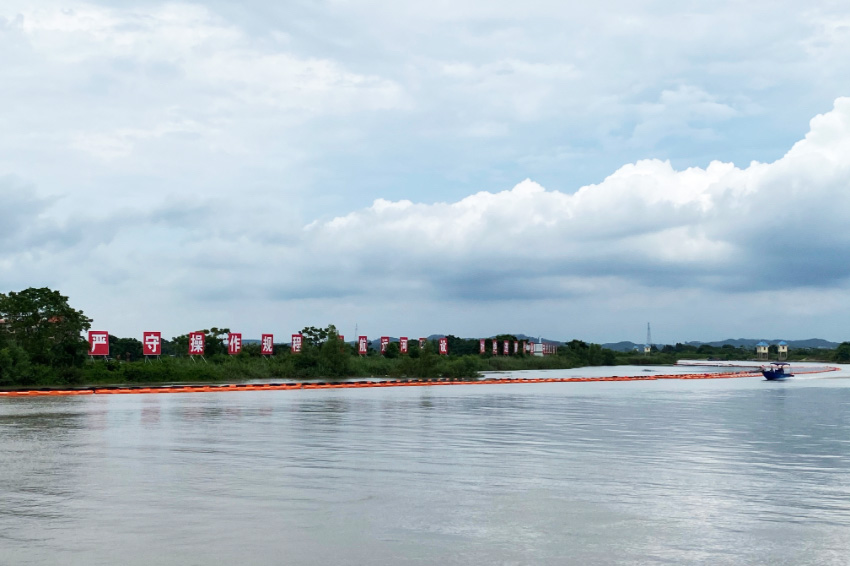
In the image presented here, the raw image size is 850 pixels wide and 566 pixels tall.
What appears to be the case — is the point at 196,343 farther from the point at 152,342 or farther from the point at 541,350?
the point at 541,350

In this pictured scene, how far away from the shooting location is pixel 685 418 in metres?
35.2

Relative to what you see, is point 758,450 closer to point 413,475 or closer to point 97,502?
point 413,475

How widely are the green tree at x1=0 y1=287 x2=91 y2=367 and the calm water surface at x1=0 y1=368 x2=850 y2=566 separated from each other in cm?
3742

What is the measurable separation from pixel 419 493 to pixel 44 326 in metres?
59.2

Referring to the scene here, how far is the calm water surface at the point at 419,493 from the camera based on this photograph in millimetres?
11000

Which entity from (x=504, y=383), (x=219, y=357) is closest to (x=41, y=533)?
(x=504, y=383)

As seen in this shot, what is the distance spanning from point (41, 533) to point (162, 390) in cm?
5048

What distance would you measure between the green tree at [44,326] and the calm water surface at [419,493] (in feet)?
123

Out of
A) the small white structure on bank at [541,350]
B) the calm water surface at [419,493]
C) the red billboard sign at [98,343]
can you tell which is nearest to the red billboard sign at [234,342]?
the red billboard sign at [98,343]

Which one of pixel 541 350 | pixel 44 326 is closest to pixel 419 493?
pixel 44 326

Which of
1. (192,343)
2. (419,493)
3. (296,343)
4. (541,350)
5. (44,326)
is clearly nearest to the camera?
(419,493)

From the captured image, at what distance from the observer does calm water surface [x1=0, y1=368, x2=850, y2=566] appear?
1100 centimetres

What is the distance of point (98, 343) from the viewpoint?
223 ft

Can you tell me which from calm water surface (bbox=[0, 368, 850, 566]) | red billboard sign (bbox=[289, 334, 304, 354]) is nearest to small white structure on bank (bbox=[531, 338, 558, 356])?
red billboard sign (bbox=[289, 334, 304, 354])
